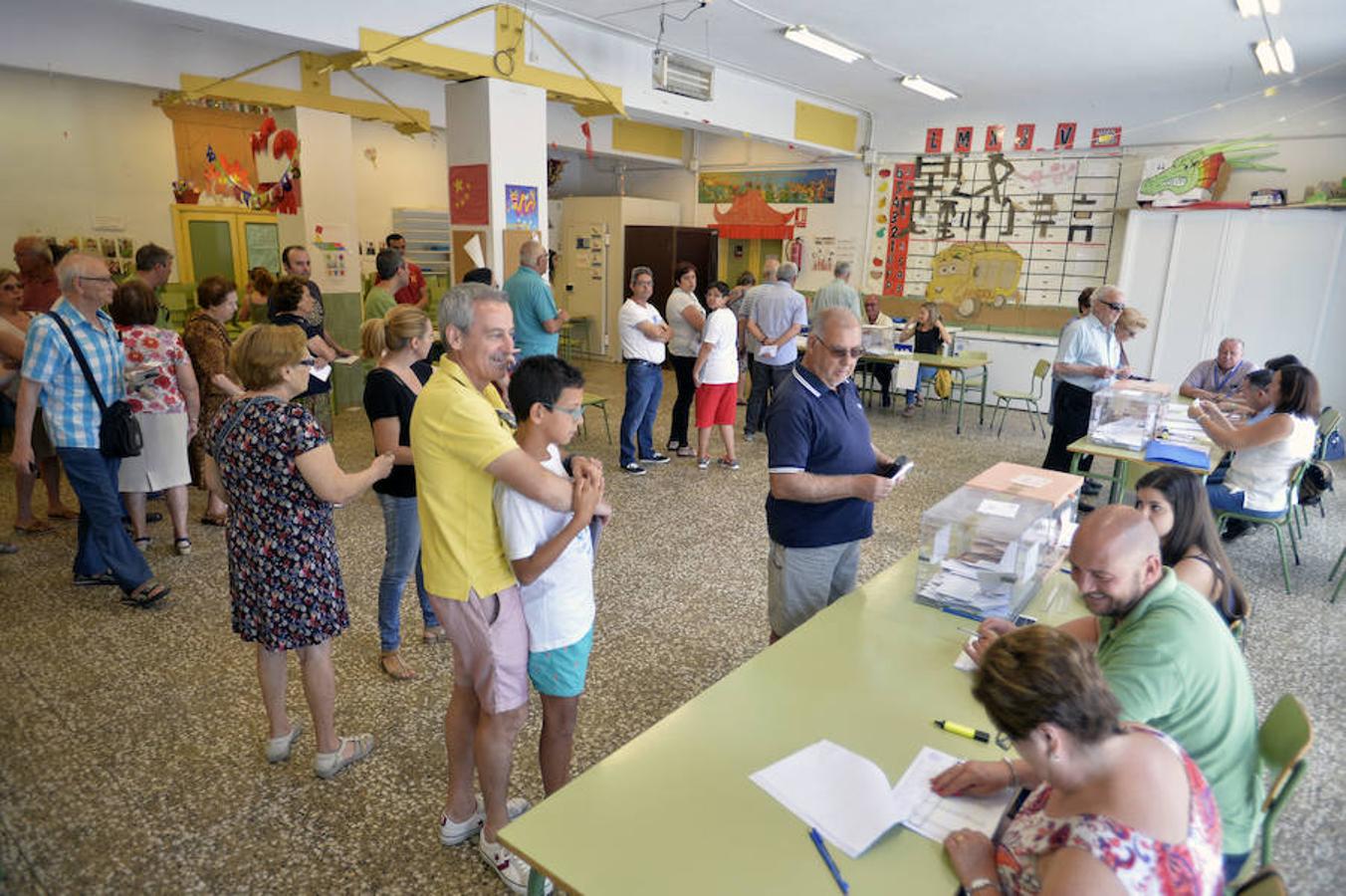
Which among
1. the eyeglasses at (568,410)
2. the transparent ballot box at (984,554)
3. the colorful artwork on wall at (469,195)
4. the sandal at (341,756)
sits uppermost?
the colorful artwork on wall at (469,195)

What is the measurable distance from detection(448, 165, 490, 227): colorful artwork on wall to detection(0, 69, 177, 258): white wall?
3.87 metres

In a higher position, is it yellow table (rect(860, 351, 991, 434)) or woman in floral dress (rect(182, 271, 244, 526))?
woman in floral dress (rect(182, 271, 244, 526))

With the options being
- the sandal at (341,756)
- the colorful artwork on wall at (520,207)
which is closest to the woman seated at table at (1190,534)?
the sandal at (341,756)

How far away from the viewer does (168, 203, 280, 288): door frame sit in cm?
780

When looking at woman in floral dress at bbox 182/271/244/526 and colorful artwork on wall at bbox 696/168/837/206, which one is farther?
colorful artwork on wall at bbox 696/168/837/206

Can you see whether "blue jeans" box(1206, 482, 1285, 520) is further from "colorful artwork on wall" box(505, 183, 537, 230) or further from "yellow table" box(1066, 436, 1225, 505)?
"colorful artwork on wall" box(505, 183, 537, 230)

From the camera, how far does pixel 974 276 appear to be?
1020 centimetres

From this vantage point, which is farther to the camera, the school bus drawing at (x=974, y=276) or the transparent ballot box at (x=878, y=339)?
the school bus drawing at (x=974, y=276)

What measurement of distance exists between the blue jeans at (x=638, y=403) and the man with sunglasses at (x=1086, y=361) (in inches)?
120

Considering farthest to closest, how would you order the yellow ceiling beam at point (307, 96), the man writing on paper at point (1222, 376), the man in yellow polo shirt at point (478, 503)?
the yellow ceiling beam at point (307, 96) → the man writing on paper at point (1222, 376) → the man in yellow polo shirt at point (478, 503)

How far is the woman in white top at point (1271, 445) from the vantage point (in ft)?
14.0

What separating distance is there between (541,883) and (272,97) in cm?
778

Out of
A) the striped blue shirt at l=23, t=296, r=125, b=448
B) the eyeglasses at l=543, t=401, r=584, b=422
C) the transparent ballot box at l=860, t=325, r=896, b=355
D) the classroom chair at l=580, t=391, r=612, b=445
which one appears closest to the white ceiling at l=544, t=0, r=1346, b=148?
the transparent ballot box at l=860, t=325, r=896, b=355

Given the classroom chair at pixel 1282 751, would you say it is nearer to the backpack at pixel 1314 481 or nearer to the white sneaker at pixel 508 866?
the white sneaker at pixel 508 866
